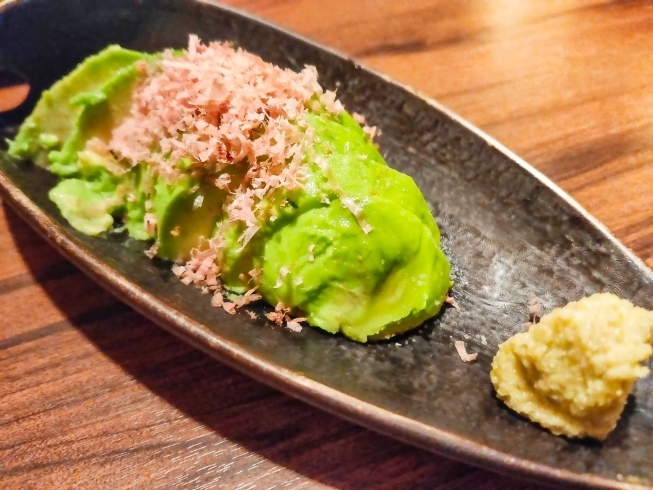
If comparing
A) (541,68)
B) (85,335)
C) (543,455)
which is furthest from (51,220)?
(541,68)

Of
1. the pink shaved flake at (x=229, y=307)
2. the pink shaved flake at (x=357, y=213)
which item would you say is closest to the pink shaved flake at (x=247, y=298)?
the pink shaved flake at (x=229, y=307)

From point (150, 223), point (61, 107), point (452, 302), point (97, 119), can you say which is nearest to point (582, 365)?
point (452, 302)

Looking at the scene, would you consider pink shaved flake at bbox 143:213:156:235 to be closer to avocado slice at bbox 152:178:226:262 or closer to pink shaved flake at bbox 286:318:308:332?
avocado slice at bbox 152:178:226:262

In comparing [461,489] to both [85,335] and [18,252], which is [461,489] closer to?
[85,335]

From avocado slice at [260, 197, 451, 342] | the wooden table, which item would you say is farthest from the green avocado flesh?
the wooden table

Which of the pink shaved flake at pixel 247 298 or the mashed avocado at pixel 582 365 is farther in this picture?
the pink shaved flake at pixel 247 298

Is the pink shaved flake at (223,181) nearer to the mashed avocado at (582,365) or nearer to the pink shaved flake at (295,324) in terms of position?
the pink shaved flake at (295,324)
